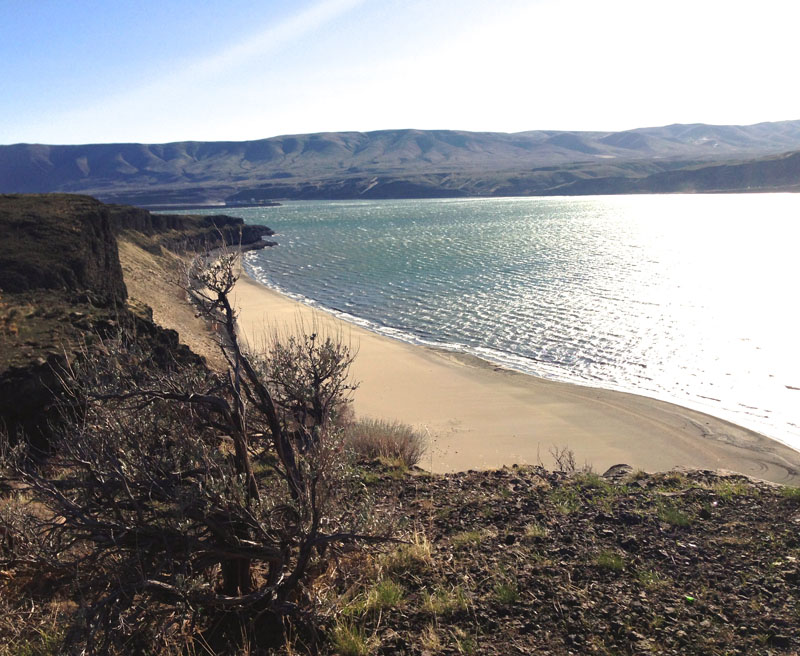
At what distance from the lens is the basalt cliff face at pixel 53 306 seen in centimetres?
894

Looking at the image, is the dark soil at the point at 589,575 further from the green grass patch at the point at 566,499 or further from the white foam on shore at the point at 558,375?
the white foam on shore at the point at 558,375

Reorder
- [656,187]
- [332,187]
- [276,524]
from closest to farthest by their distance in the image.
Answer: [276,524] → [656,187] → [332,187]

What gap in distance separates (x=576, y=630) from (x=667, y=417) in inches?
509

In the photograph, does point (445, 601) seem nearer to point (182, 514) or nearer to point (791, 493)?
point (182, 514)

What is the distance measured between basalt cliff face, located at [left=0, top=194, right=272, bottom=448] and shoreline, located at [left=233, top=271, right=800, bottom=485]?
3290mm

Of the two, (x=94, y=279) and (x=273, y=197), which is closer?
(x=94, y=279)

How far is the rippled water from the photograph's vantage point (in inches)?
768

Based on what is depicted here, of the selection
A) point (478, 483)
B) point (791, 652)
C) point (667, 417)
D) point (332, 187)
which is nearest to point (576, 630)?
point (791, 652)

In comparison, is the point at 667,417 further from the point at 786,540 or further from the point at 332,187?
the point at 332,187

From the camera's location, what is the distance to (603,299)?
101ft

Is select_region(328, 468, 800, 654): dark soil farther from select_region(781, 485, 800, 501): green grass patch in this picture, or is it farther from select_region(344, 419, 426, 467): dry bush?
select_region(344, 419, 426, 467): dry bush

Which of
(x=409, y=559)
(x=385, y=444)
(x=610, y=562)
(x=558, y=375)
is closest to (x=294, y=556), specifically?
(x=409, y=559)

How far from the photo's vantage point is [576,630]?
181 inches

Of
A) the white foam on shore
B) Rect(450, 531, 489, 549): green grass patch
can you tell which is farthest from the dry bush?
the white foam on shore
